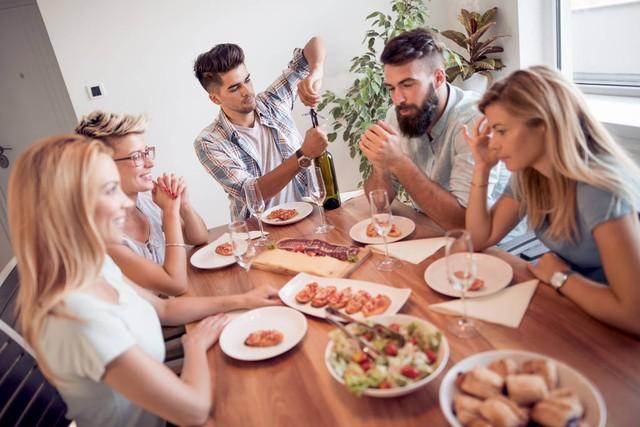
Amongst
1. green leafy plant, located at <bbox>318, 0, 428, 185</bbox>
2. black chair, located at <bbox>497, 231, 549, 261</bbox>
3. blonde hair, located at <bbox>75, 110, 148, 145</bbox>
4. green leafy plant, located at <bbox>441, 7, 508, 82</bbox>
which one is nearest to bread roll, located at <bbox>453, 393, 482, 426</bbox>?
black chair, located at <bbox>497, 231, 549, 261</bbox>

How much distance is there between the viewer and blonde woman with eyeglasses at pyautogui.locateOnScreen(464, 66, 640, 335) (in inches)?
42.0

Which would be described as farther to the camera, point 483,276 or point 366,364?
point 483,276

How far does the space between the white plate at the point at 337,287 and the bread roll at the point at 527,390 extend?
450 millimetres

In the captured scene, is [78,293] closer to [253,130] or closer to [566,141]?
[566,141]

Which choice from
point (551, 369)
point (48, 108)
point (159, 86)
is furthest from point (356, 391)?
point (48, 108)

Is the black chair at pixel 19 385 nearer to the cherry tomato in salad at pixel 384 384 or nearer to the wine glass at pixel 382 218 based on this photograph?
the cherry tomato in salad at pixel 384 384

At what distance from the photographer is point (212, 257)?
1.85 metres

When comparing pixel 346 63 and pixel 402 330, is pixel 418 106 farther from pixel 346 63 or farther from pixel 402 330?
pixel 346 63

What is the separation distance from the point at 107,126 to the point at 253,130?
0.93 m

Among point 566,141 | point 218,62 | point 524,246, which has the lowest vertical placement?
point 524,246

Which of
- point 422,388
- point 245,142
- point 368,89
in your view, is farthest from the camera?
point 368,89

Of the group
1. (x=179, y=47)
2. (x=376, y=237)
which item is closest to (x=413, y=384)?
(x=376, y=237)

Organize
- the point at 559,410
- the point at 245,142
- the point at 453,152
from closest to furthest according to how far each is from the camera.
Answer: the point at 559,410
the point at 453,152
the point at 245,142

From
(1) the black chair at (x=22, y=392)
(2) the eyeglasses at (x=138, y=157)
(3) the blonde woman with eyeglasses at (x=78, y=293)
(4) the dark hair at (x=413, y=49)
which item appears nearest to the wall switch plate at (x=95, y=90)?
(2) the eyeglasses at (x=138, y=157)
